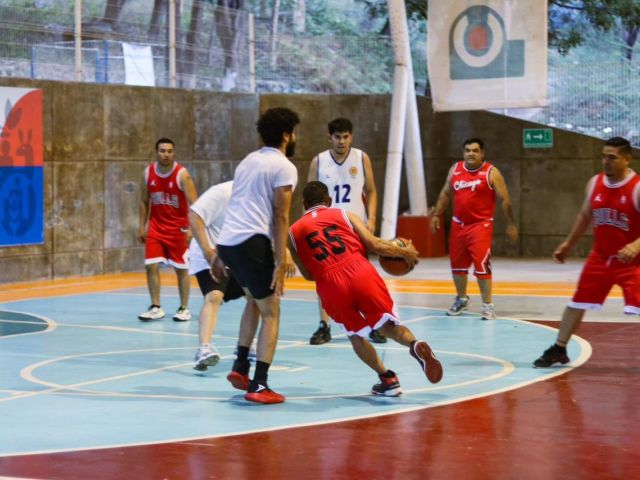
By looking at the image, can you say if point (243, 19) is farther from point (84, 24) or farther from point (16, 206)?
point (16, 206)

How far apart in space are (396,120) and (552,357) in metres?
11.1

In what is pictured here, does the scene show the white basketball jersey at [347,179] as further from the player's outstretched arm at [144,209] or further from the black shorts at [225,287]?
the player's outstretched arm at [144,209]

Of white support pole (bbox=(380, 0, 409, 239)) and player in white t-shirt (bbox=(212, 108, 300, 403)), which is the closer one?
player in white t-shirt (bbox=(212, 108, 300, 403))

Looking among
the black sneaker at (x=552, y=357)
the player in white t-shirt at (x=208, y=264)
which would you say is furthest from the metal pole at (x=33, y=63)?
the black sneaker at (x=552, y=357)

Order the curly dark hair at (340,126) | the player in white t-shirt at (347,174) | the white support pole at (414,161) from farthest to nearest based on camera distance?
the white support pole at (414,161) → the player in white t-shirt at (347,174) → the curly dark hair at (340,126)

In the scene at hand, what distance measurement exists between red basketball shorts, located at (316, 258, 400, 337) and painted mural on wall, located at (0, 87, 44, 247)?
10.1 metres

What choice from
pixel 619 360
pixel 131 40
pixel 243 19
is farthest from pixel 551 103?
pixel 619 360

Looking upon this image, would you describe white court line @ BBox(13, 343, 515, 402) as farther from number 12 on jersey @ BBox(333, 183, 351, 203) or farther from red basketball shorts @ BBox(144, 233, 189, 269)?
red basketball shorts @ BBox(144, 233, 189, 269)

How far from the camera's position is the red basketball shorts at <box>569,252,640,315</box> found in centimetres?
1006

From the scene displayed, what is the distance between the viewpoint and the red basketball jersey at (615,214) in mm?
10133

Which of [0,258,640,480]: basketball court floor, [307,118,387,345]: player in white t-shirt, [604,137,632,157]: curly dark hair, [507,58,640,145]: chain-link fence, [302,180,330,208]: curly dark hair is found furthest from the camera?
[507,58,640,145]: chain-link fence

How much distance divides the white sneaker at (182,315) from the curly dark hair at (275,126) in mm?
5065

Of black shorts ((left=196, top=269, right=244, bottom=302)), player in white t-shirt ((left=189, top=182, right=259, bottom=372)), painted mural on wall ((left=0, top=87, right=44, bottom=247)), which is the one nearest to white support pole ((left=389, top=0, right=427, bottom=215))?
painted mural on wall ((left=0, top=87, right=44, bottom=247))

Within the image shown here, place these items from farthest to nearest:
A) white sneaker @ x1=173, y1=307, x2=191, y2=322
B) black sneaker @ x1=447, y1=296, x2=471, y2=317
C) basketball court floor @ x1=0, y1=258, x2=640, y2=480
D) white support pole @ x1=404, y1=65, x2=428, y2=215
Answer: white support pole @ x1=404, y1=65, x2=428, y2=215 < black sneaker @ x1=447, y1=296, x2=471, y2=317 < white sneaker @ x1=173, y1=307, x2=191, y2=322 < basketball court floor @ x1=0, y1=258, x2=640, y2=480
